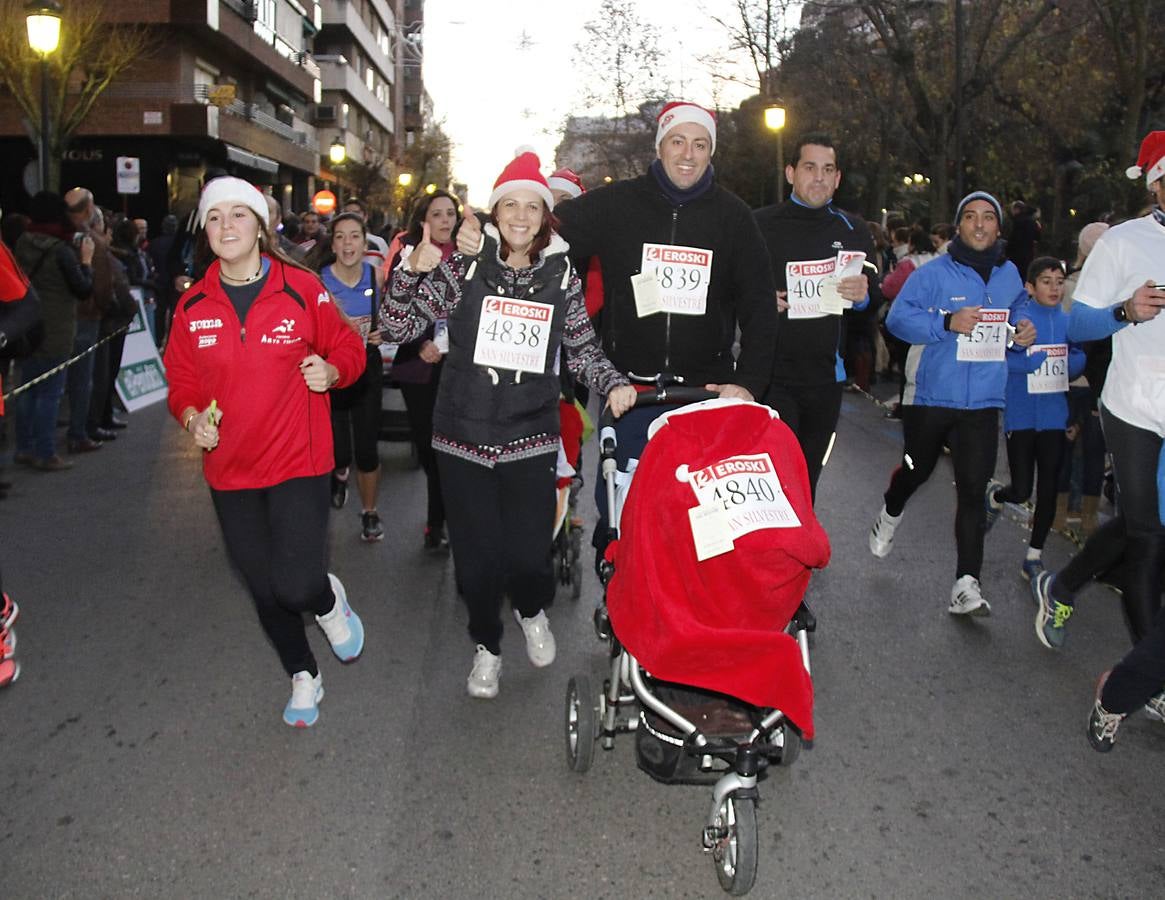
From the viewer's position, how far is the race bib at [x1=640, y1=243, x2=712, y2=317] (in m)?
5.24

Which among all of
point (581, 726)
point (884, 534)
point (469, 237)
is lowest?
point (581, 726)

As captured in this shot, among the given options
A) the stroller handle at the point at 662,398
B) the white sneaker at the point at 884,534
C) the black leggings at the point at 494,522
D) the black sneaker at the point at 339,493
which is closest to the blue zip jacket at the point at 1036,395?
the white sneaker at the point at 884,534

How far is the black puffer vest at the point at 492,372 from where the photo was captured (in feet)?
15.7

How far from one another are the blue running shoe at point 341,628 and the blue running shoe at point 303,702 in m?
0.27

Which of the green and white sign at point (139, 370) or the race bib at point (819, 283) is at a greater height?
the race bib at point (819, 283)

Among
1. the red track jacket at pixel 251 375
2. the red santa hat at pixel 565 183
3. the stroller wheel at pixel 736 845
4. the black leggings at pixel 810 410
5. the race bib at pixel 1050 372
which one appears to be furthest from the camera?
the red santa hat at pixel 565 183

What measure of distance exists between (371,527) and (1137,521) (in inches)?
183

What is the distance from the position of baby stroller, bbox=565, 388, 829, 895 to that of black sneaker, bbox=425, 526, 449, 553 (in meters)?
3.61

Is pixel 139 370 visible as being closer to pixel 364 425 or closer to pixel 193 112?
pixel 364 425

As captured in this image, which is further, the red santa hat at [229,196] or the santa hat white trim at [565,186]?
the santa hat white trim at [565,186]

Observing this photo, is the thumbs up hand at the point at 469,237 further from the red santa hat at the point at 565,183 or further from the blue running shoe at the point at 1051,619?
the red santa hat at the point at 565,183

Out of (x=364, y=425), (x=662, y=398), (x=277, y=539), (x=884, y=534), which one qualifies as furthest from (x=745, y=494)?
(x=364, y=425)

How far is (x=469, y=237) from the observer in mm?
4750

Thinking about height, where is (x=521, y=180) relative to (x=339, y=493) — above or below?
above
